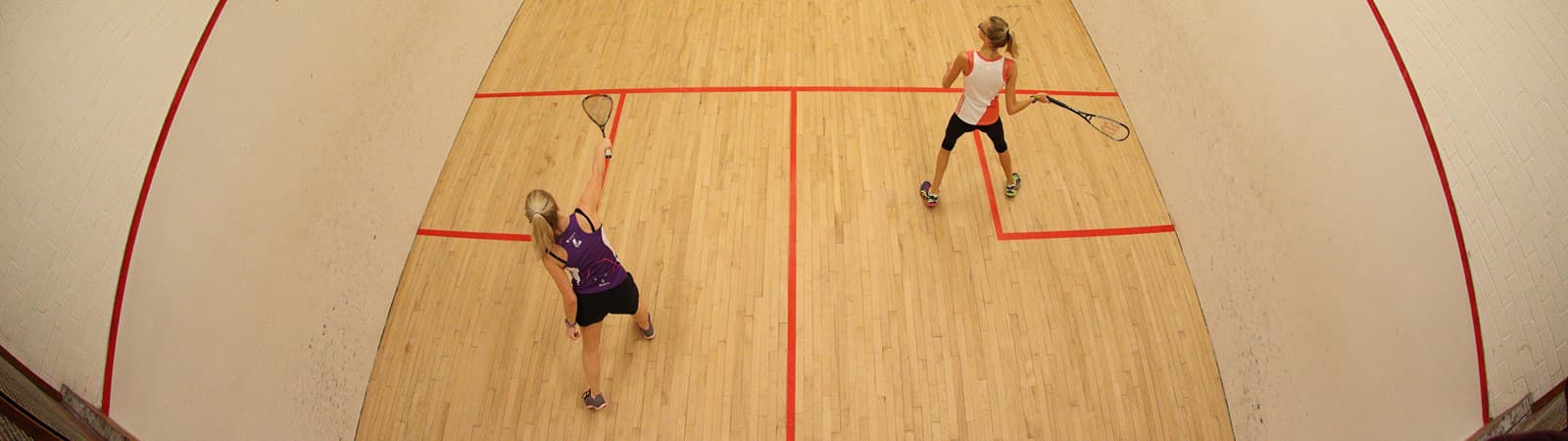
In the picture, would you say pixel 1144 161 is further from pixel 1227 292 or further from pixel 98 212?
pixel 98 212

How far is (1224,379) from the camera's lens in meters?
3.14

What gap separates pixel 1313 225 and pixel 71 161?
362 cm

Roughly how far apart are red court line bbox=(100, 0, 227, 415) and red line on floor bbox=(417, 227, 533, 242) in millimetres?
1555

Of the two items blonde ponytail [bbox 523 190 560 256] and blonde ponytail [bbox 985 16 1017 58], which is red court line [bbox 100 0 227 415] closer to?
blonde ponytail [bbox 523 190 560 256]

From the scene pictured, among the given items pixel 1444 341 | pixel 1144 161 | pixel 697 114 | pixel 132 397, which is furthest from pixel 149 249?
pixel 1144 161

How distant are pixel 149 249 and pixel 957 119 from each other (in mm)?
2841

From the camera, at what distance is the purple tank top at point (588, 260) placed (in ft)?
8.15

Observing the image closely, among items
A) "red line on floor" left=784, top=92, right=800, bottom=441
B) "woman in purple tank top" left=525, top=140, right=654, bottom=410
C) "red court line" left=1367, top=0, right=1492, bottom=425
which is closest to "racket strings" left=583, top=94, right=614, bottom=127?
"woman in purple tank top" left=525, top=140, right=654, bottom=410

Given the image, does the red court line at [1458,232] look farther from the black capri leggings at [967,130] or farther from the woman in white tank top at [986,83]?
the black capri leggings at [967,130]

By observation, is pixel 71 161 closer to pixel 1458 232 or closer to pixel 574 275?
pixel 574 275

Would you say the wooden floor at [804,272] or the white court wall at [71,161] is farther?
the wooden floor at [804,272]

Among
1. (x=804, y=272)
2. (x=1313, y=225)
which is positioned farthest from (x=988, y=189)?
(x=1313, y=225)

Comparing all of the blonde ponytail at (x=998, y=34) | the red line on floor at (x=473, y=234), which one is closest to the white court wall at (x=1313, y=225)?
the blonde ponytail at (x=998, y=34)

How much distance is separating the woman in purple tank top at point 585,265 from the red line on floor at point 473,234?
3.33ft
